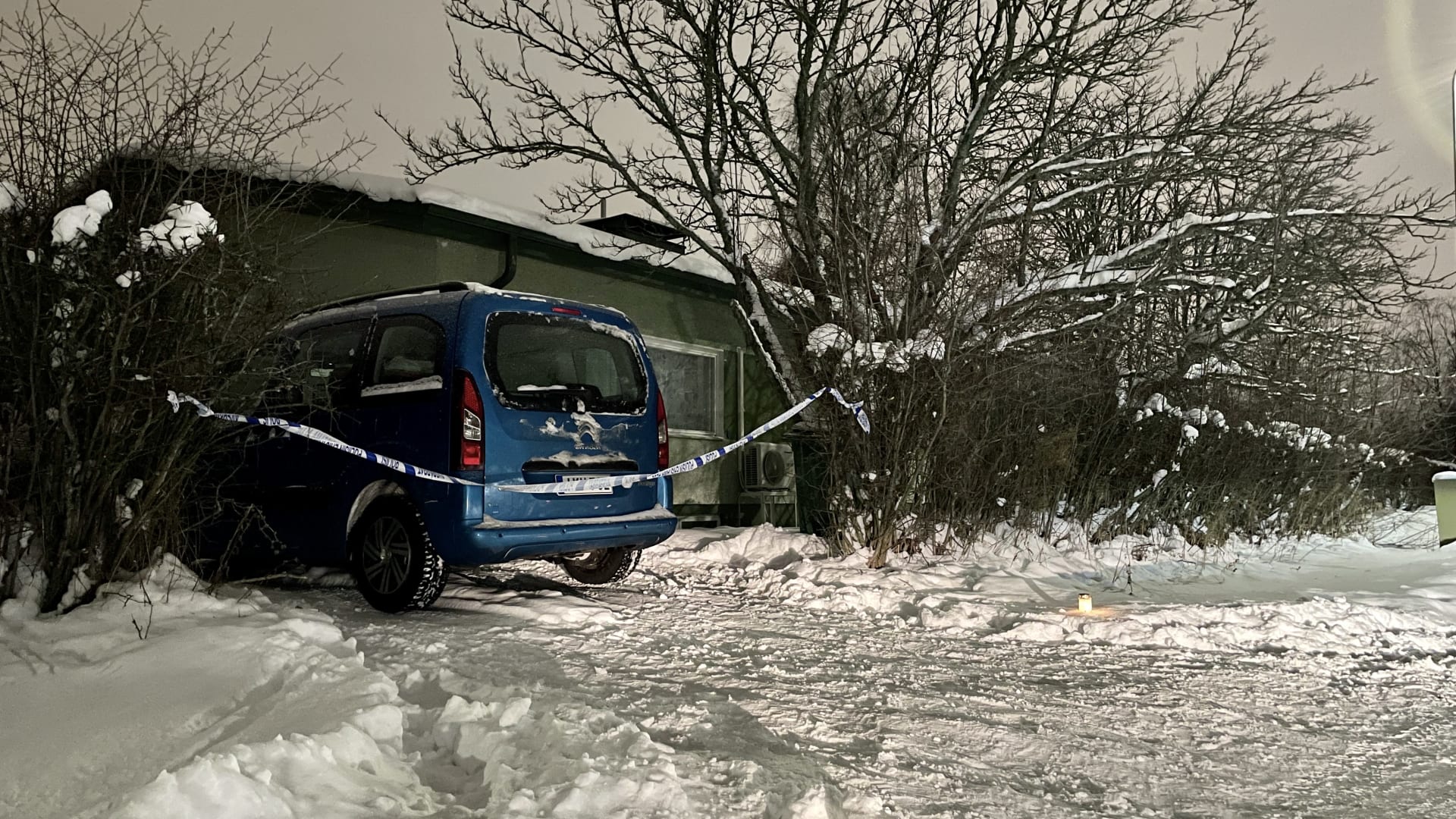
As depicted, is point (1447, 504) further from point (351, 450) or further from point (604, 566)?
point (351, 450)

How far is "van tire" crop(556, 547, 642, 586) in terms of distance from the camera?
752cm

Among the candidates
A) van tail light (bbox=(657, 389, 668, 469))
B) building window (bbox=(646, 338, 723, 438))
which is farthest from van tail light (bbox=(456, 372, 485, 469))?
building window (bbox=(646, 338, 723, 438))

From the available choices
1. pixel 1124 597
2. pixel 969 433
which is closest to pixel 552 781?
pixel 1124 597

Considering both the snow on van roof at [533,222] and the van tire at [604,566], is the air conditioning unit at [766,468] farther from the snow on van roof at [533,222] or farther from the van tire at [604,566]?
the van tire at [604,566]

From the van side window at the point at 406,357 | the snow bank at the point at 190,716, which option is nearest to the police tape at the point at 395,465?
the van side window at the point at 406,357

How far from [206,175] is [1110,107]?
1100 cm

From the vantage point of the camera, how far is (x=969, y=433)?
9.06m

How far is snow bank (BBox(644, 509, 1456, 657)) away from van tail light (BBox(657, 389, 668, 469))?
1.08 metres

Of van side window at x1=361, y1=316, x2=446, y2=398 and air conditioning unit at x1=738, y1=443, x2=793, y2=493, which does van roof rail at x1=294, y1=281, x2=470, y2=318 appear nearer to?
van side window at x1=361, y1=316, x2=446, y2=398

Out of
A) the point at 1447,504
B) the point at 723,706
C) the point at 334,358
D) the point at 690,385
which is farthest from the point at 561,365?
the point at 1447,504

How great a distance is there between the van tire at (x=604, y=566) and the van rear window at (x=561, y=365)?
3.87 feet

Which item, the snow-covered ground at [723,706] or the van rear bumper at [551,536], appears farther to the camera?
the van rear bumper at [551,536]

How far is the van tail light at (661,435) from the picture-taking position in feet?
23.5

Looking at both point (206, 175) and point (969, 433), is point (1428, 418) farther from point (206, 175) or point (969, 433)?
point (206, 175)
